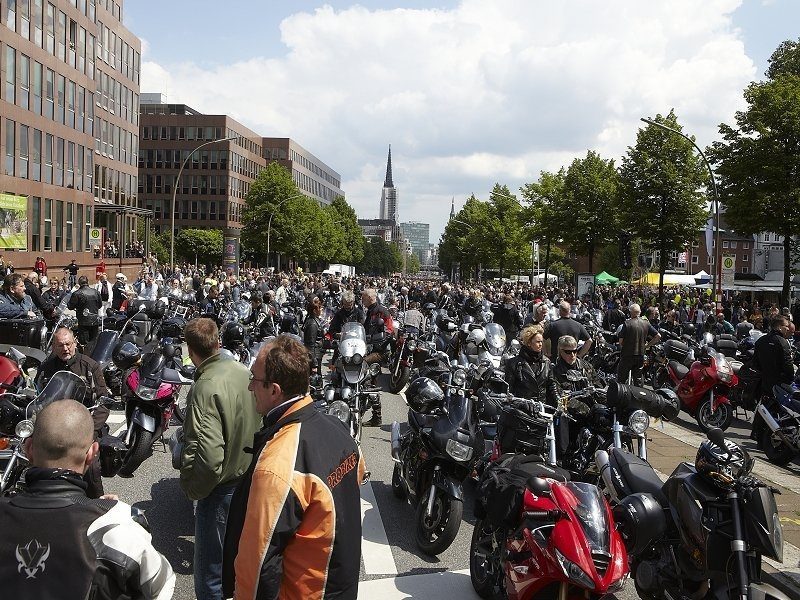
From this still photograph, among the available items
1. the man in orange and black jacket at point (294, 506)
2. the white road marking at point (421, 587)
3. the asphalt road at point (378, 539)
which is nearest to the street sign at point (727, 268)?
the asphalt road at point (378, 539)

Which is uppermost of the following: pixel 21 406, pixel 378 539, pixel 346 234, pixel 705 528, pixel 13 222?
pixel 346 234

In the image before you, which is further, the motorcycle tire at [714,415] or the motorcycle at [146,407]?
the motorcycle tire at [714,415]

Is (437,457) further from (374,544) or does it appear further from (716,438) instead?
(716,438)

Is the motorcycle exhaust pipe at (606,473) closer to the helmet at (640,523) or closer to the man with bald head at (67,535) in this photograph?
the helmet at (640,523)

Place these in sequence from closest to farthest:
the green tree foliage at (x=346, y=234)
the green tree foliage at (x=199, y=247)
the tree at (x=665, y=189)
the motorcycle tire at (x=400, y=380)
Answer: the motorcycle tire at (x=400, y=380)
the tree at (x=665, y=189)
the green tree foliage at (x=199, y=247)
the green tree foliage at (x=346, y=234)

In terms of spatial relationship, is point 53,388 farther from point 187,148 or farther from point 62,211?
point 187,148

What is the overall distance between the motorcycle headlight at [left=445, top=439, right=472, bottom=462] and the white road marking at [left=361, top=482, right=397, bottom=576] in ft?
2.92

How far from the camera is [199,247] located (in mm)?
86625

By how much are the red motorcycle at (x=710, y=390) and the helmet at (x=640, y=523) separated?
7213 mm

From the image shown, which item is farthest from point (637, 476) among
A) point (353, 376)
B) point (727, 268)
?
point (727, 268)

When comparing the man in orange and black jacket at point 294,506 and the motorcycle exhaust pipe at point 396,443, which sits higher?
the man in orange and black jacket at point 294,506

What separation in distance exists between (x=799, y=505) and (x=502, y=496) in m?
4.41

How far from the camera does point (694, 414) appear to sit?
1121 centimetres

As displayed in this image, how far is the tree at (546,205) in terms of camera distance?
4762 cm
